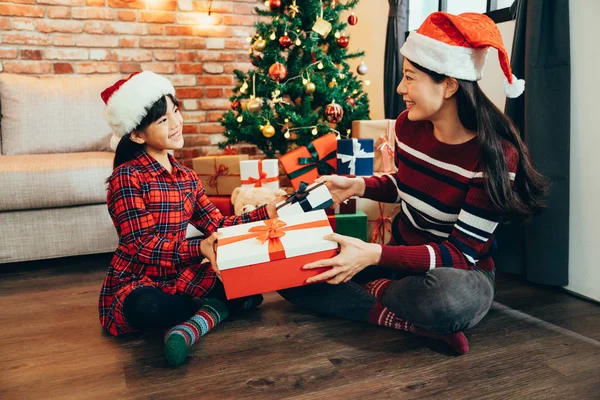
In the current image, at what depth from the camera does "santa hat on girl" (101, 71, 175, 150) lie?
137 cm

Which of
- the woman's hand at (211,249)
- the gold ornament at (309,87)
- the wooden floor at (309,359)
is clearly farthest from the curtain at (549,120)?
the woman's hand at (211,249)

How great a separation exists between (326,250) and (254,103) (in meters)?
1.26

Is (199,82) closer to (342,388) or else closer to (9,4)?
(9,4)

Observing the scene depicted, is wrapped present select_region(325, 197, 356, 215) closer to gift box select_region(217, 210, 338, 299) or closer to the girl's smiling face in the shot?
gift box select_region(217, 210, 338, 299)

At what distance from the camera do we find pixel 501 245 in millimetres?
1825

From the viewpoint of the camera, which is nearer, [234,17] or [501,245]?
[501,245]

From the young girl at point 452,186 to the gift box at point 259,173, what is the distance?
887mm

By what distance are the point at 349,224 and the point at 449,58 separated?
819mm

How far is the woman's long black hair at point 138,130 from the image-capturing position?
1.40m

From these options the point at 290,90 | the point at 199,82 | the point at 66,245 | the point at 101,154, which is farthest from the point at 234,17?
the point at 66,245

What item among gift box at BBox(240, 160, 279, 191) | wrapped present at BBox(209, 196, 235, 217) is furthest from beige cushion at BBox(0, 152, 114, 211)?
gift box at BBox(240, 160, 279, 191)

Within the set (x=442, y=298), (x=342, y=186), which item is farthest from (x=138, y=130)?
(x=442, y=298)

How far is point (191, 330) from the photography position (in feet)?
4.34

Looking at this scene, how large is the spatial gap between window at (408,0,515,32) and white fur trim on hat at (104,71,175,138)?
5.08ft
